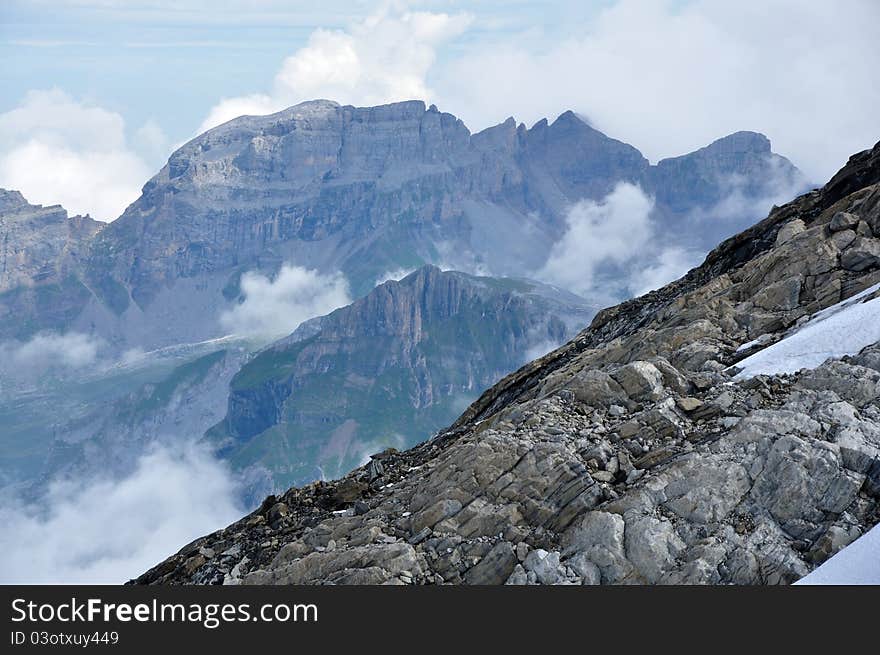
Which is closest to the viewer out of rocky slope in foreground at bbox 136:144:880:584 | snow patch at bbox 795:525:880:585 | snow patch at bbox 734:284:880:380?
snow patch at bbox 795:525:880:585

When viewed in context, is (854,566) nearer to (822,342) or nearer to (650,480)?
(650,480)

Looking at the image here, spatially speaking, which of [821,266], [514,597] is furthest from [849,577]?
[821,266]

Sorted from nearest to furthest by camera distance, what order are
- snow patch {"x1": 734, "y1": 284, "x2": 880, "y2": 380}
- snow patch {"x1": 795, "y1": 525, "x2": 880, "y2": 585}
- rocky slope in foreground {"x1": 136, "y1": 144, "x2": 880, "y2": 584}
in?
snow patch {"x1": 795, "y1": 525, "x2": 880, "y2": 585}, rocky slope in foreground {"x1": 136, "y1": 144, "x2": 880, "y2": 584}, snow patch {"x1": 734, "y1": 284, "x2": 880, "y2": 380}

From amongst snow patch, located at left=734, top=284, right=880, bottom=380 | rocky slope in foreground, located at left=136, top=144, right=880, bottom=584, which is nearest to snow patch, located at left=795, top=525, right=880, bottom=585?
rocky slope in foreground, located at left=136, top=144, right=880, bottom=584

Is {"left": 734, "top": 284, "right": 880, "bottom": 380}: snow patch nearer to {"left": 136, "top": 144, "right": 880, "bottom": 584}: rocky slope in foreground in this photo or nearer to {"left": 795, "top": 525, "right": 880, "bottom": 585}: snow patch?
{"left": 136, "top": 144, "right": 880, "bottom": 584}: rocky slope in foreground

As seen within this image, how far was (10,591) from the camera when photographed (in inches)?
1086

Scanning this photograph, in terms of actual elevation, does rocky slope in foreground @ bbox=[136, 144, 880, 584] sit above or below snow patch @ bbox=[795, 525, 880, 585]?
above

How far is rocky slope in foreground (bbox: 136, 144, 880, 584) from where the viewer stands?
26.5m

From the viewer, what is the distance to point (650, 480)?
28.5 meters

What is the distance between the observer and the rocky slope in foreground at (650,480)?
86.8 feet

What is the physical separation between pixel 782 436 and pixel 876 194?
18.6m

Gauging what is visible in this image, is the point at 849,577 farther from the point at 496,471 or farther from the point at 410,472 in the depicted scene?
the point at 410,472

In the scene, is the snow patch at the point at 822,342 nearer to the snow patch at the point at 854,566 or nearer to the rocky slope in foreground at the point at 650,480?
the rocky slope in foreground at the point at 650,480

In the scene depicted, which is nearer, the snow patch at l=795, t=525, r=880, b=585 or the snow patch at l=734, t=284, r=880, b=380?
the snow patch at l=795, t=525, r=880, b=585
